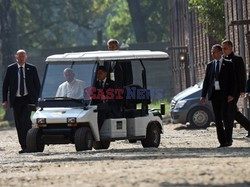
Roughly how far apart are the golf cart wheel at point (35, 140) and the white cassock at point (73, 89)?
796mm

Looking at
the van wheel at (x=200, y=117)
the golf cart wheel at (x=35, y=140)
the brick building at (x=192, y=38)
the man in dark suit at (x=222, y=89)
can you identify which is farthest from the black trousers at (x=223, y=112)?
the brick building at (x=192, y=38)

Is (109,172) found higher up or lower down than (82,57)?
lower down

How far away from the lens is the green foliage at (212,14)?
44.0 metres

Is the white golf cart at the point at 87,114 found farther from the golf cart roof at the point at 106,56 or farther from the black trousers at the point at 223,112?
the black trousers at the point at 223,112

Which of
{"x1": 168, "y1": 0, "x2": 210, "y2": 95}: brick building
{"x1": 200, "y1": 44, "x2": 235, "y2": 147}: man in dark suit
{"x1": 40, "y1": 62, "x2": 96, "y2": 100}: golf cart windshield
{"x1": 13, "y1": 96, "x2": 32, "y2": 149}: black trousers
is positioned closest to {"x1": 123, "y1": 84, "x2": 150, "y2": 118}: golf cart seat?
{"x1": 40, "y1": 62, "x2": 96, "y2": 100}: golf cart windshield

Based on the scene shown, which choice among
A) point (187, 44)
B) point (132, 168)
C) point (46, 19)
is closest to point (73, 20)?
point (46, 19)

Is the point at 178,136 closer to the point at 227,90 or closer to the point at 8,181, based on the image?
the point at 227,90

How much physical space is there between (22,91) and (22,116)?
45 cm

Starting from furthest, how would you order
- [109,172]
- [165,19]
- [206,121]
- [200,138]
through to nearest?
1. [165,19]
2. [206,121]
3. [200,138]
4. [109,172]

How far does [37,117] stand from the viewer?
23219mm

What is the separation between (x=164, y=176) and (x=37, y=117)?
8.26 meters

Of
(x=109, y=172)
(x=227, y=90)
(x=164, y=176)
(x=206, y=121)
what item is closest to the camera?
(x=164, y=176)

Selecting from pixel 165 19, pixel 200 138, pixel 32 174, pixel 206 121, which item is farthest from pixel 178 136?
pixel 165 19

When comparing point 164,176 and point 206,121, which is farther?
point 206,121
